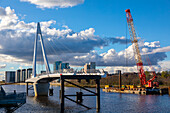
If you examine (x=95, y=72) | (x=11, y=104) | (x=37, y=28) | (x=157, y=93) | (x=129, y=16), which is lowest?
(x=157, y=93)

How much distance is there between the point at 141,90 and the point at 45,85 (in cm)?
4866

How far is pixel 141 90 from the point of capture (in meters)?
112

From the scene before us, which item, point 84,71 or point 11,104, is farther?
point 84,71

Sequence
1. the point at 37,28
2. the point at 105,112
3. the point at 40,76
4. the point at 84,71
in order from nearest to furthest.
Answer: the point at 105,112 < the point at 84,71 < the point at 40,76 < the point at 37,28

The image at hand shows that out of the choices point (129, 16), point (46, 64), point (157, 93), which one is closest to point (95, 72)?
point (46, 64)

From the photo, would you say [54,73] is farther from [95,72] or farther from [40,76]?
[95,72]

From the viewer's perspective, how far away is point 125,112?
45562mm

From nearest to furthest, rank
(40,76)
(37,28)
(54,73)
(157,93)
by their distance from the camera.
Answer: (54,73), (40,76), (37,28), (157,93)

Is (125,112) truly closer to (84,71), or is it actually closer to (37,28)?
(84,71)

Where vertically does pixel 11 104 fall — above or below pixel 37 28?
below

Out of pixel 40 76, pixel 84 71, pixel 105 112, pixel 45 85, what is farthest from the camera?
pixel 45 85

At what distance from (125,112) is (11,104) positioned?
2124 centimetres

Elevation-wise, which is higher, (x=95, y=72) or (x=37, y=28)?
(x=37, y=28)

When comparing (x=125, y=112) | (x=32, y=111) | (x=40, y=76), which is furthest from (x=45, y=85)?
(x=125, y=112)
